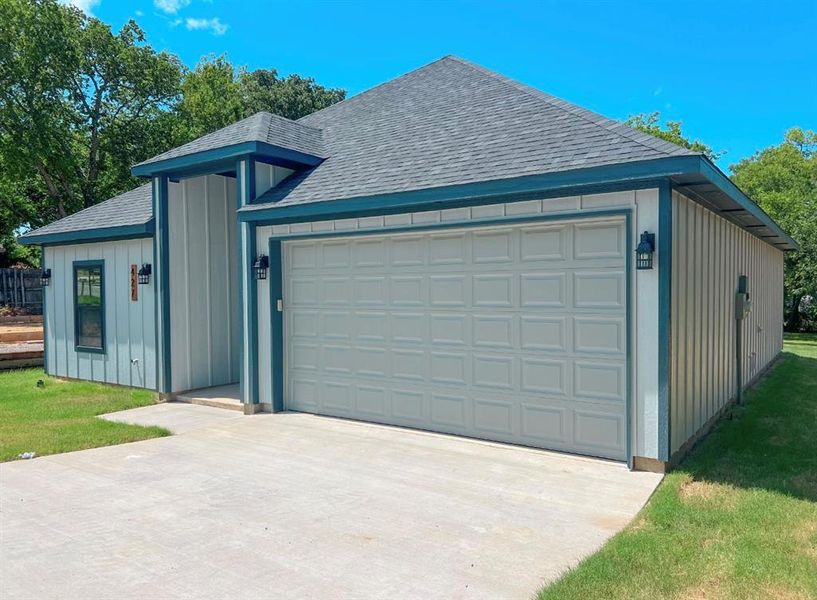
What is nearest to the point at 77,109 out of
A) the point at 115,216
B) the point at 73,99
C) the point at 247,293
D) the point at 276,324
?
the point at 73,99

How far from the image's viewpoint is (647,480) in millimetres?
5234

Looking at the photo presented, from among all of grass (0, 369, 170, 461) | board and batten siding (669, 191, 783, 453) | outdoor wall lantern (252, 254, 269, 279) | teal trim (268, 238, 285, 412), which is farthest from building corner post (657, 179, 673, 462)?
grass (0, 369, 170, 461)

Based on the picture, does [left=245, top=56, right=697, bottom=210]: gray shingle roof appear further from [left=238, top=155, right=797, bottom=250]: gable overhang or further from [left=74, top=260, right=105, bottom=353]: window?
[left=74, top=260, right=105, bottom=353]: window

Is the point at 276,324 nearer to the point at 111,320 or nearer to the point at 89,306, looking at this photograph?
the point at 111,320

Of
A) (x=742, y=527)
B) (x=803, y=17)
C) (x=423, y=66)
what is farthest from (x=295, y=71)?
(x=742, y=527)

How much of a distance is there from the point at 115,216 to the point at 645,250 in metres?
8.95

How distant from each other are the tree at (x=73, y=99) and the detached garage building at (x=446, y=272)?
13.3m

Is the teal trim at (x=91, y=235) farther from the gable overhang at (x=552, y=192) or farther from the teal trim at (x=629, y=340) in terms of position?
the teal trim at (x=629, y=340)

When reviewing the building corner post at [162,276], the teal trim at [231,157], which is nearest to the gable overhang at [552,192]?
the teal trim at [231,157]

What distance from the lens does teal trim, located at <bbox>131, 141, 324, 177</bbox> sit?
8109 millimetres

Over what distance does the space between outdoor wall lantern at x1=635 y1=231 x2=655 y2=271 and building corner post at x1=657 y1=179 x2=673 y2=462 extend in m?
0.07

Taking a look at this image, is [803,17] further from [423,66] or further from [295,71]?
[295,71]

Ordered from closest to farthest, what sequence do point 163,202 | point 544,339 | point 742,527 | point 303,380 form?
point 742,527
point 544,339
point 303,380
point 163,202

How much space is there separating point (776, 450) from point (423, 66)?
776cm
